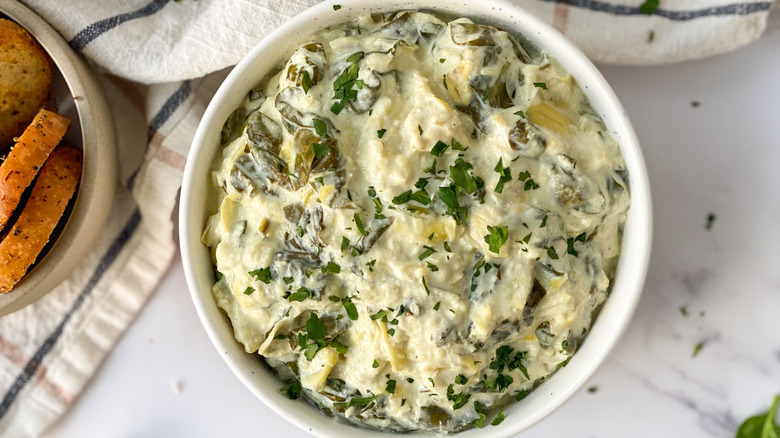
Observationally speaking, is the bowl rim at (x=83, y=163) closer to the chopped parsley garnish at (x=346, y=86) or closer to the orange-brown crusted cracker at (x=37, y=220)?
the orange-brown crusted cracker at (x=37, y=220)

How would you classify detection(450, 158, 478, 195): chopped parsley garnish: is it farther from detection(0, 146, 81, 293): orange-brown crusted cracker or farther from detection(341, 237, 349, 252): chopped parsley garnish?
detection(0, 146, 81, 293): orange-brown crusted cracker

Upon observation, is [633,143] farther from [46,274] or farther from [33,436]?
[33,436]

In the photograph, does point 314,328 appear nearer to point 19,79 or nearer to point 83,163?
point 83,163

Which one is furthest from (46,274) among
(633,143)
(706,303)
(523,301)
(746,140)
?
(746,140)

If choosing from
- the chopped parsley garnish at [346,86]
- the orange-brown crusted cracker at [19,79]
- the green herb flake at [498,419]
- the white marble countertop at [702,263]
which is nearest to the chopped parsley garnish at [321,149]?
the chopped parsley garnish at [346,86]

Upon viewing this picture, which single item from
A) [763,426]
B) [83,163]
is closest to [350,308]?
[83,163]

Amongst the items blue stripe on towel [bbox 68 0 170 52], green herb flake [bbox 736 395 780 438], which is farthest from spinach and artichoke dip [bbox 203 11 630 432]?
green herb flake [bbox 736 395 780 438]
